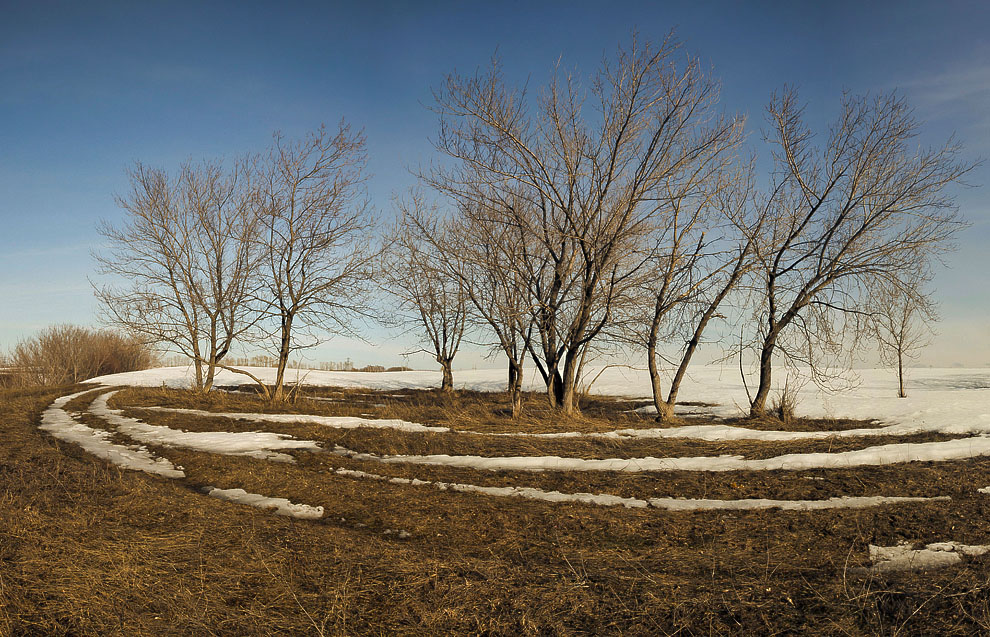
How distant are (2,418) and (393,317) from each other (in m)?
12.8

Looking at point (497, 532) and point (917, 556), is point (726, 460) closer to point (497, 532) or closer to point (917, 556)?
point (917, 556)

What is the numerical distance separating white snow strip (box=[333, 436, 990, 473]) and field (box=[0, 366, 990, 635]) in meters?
0.06

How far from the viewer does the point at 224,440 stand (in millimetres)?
11422

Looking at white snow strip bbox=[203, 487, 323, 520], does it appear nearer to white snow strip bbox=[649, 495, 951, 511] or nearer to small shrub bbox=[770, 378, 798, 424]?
white snow strip bbox=[649, 495, 951, 511]

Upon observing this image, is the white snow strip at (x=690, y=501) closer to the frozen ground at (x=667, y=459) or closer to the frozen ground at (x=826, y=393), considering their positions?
the frozen ground at (x=667, y=459)

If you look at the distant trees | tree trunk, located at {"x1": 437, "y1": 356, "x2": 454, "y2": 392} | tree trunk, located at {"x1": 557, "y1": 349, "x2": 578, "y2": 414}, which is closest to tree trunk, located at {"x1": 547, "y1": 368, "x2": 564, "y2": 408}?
tree trunk, located at {"x1": 557, "y1": 349, "x2": 578, "y2": 414}

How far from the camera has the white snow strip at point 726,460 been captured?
28.2 feet

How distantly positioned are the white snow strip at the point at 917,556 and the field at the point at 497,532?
0.03 m

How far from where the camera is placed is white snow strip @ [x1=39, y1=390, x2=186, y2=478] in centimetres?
923

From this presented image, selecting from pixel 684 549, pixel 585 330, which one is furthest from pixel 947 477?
pixel 585 330

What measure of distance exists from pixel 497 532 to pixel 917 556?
357cm

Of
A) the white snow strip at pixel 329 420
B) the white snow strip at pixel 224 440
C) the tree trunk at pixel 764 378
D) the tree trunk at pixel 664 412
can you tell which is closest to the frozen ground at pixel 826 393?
the tree trunk at pixel 764 378

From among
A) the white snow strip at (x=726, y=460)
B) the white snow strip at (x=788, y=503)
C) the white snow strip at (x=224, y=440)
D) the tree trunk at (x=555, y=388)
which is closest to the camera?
the white snow strip at (x=788, y=503)

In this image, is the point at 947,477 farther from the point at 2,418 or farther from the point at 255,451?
the point at 2,418
